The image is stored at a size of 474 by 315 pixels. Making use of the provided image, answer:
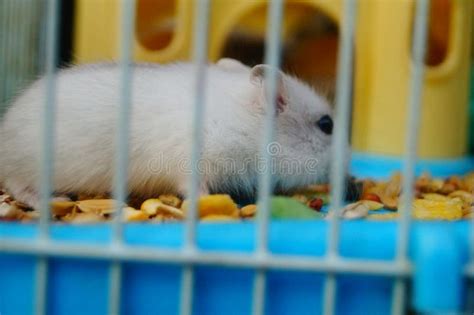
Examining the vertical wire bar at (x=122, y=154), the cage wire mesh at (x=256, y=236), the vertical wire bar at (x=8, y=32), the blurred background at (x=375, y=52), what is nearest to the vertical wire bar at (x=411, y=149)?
the cage wire mesh at (x=256, y=236)

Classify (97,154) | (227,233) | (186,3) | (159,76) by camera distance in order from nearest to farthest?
(227,233) → (97,154) → (159,76) → (186,3)

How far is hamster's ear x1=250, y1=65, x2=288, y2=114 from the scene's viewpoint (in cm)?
162

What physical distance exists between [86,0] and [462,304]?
6.55 feet

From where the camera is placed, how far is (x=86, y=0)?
2566mm

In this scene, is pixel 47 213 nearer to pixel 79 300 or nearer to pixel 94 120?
pixel 79 300

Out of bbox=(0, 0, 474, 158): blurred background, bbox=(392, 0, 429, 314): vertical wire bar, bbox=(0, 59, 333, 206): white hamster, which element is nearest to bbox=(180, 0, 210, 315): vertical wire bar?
bbox=(392, 0, 429, 314): vertical wire bar

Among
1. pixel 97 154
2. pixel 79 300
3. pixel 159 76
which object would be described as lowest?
pixel 79 300

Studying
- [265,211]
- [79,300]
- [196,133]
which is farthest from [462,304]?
[79,300]

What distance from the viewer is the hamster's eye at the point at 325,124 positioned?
1751 mm

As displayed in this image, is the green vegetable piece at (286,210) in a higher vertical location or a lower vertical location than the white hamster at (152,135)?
lower

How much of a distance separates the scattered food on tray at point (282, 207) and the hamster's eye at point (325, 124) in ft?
0.53

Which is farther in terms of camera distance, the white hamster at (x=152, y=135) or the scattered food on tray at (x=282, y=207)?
the white hamster at (x=152, y=135)

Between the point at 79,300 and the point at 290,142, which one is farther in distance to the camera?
the point at 290,142

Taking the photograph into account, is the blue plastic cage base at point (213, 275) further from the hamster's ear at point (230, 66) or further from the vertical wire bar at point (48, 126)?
the hamster's ear at point (230, 66)
